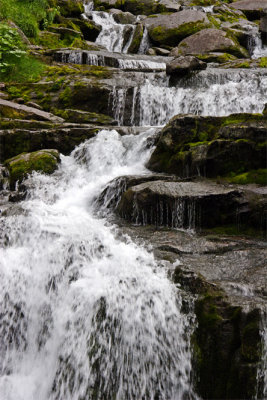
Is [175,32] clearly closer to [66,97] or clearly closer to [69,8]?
[69,8]

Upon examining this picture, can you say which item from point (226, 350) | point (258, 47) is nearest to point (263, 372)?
point (226, 350)

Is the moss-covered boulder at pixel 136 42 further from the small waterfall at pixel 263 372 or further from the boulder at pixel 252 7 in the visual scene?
the small waterfall at pixel 263 372

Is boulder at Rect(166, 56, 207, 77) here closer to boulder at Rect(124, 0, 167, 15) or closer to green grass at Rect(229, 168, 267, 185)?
green grass at Rect(229, 168, 267, 185)

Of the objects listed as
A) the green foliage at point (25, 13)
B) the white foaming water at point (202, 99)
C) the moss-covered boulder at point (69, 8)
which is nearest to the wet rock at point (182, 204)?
the white foaming water at point (202, 99)

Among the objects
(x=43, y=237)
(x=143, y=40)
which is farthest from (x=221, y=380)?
(x=143, y=40)

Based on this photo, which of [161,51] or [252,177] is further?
[161,51]

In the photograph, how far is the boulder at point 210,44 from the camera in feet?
60.9

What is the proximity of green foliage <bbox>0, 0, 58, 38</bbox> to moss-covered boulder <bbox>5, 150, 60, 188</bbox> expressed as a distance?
9.94 metres

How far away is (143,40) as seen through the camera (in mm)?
21484

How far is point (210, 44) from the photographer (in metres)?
18.7

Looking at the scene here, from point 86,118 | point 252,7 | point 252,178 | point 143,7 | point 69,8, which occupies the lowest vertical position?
point 252,178

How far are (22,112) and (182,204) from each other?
697cm

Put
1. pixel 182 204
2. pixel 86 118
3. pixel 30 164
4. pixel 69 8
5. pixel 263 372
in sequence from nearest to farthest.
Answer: pixel 263 372 < pixel 182 204 < pixel 30 164 < pixel 86 118 < pixel 69 8

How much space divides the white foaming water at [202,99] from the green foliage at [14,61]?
15.5 ft
